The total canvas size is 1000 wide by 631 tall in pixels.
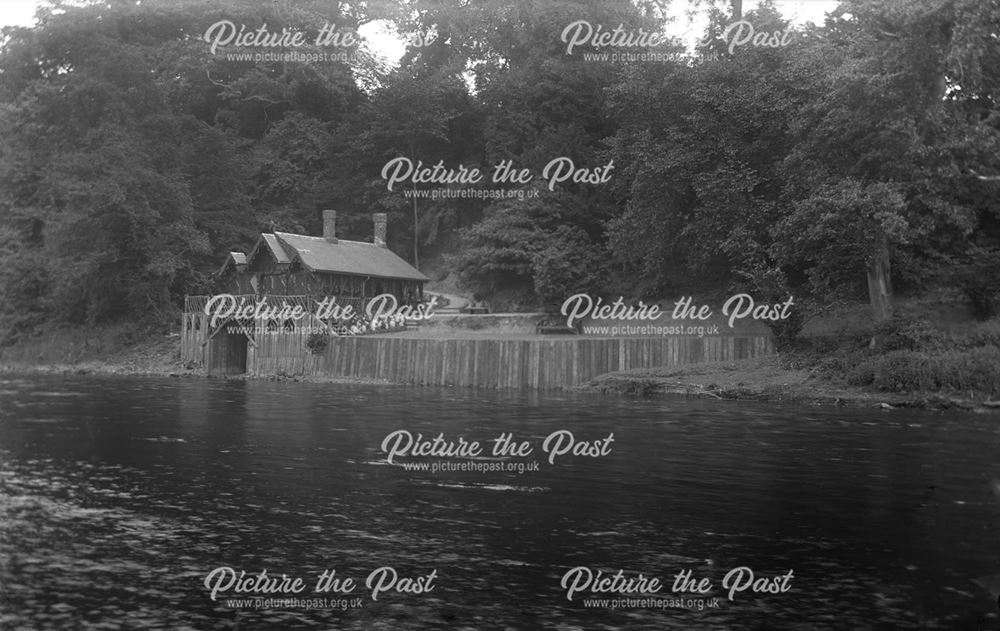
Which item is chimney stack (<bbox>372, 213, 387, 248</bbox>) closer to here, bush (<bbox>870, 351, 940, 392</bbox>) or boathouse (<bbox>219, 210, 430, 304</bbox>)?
boathouse (<bbox>219, 210, 430, 304</bbox>)

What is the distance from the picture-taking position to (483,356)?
4569 centimetres

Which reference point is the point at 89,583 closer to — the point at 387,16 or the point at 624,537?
the point at 624,537

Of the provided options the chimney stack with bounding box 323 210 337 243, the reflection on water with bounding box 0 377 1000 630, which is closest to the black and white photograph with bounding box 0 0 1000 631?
the reflection on water with bounding box 0 377 1000 630

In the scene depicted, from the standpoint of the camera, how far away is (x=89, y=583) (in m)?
11.5

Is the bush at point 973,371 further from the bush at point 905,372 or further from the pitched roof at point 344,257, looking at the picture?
the pitched roof at point 344,257

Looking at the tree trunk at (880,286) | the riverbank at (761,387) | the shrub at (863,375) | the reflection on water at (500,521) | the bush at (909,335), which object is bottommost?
the reflection on water at (500,521)

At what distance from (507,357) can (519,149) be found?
27269 mm

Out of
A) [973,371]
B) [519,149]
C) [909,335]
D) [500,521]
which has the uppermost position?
[519,149]

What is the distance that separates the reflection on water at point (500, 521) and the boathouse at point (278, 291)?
25460 mm

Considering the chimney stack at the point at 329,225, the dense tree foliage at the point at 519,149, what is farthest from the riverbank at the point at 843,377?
the chimney stack at the point at 329,225

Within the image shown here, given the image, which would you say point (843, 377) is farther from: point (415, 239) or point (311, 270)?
point (415, 239)

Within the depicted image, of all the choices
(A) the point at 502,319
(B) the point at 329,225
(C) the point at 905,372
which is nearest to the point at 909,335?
(C) the point at 905,372

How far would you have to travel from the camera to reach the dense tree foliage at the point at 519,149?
39.1 m

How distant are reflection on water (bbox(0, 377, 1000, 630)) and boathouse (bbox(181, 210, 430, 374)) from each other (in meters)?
25.5
